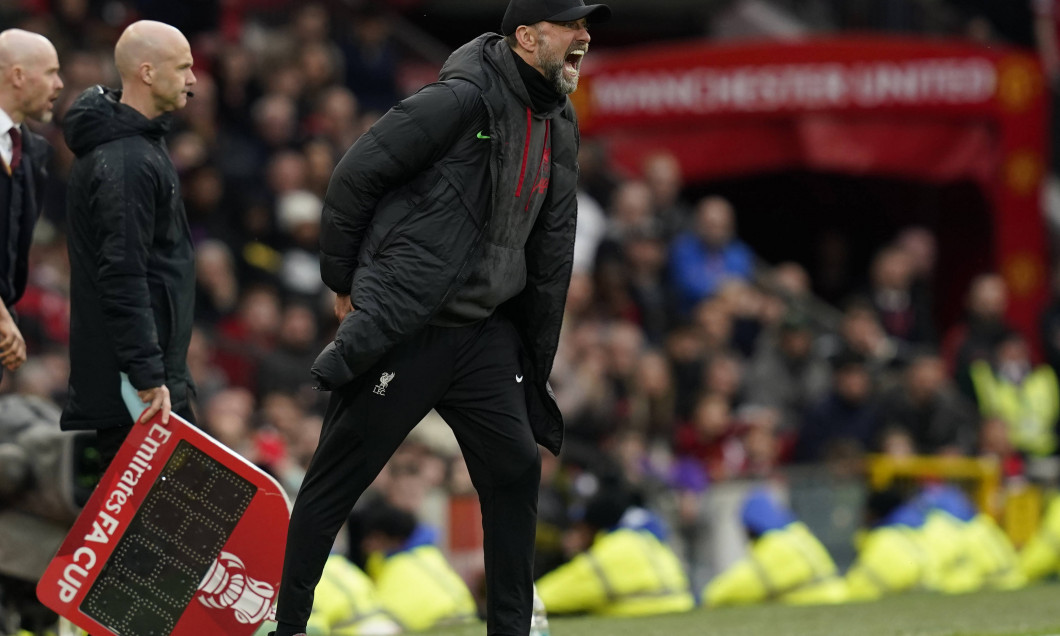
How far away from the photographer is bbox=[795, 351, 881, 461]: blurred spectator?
42.7ft

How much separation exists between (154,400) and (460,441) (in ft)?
3.26

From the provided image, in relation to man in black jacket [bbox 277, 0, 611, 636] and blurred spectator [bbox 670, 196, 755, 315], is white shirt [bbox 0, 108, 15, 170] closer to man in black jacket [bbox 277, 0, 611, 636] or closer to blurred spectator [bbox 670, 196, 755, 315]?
man in black jacket [bbox 277, 0, 611, 636]

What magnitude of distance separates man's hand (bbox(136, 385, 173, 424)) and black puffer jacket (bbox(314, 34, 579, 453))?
2.42ft

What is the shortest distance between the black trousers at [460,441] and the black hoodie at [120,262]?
727mm

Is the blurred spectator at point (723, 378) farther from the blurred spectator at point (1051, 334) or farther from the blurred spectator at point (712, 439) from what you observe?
the blurred spectator at point (1051, 334)

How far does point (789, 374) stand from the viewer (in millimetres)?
13758

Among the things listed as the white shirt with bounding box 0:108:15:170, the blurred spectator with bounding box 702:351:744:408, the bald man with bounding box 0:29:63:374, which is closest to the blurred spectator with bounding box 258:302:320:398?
the blurred spectator with bounding box 702:351:744:408

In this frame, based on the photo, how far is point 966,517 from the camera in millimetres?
11883

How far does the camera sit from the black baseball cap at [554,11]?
558cm

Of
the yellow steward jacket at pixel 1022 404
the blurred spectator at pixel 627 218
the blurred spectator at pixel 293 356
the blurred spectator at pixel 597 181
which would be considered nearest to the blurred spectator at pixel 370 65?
the blurred spectator at pixel 597 181

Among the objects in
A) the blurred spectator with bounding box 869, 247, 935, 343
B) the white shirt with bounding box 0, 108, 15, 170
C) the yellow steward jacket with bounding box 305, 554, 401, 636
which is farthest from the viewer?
the blurred spectator with bounding box 869, 247, 935, 343

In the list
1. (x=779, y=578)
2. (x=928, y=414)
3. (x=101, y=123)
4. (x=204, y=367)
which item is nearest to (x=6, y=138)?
(x=101, y=123)

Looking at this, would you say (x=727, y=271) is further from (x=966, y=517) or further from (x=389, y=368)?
(x=389, y=368)

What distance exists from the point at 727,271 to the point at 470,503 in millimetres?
4330
